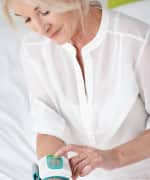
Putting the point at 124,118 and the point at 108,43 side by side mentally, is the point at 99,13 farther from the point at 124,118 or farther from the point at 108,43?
the point at 124,118

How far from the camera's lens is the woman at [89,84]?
45.8 inches

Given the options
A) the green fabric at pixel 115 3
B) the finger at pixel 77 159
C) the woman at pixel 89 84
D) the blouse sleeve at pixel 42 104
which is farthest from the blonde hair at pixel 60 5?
the green fabric at pixel 115 3

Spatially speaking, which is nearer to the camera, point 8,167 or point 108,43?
point 108,43

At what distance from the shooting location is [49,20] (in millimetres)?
1135

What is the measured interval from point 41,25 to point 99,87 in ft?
0.83

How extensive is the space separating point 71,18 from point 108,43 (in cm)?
14

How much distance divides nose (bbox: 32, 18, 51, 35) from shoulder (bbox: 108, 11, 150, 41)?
173 mm

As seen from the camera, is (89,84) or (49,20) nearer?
(49,20)

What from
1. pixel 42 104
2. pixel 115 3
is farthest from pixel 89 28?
pixel 115 3

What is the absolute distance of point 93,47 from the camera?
124cm

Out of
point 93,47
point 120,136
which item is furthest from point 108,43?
point 120,136

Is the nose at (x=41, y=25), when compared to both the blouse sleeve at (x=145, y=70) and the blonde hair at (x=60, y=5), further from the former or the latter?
the blouse sleeve at (x=145, y=70)

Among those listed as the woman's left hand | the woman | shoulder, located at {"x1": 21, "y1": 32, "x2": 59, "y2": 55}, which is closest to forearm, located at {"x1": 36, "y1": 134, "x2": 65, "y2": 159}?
the woman

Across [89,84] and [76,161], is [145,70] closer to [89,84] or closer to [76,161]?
[89,84]
